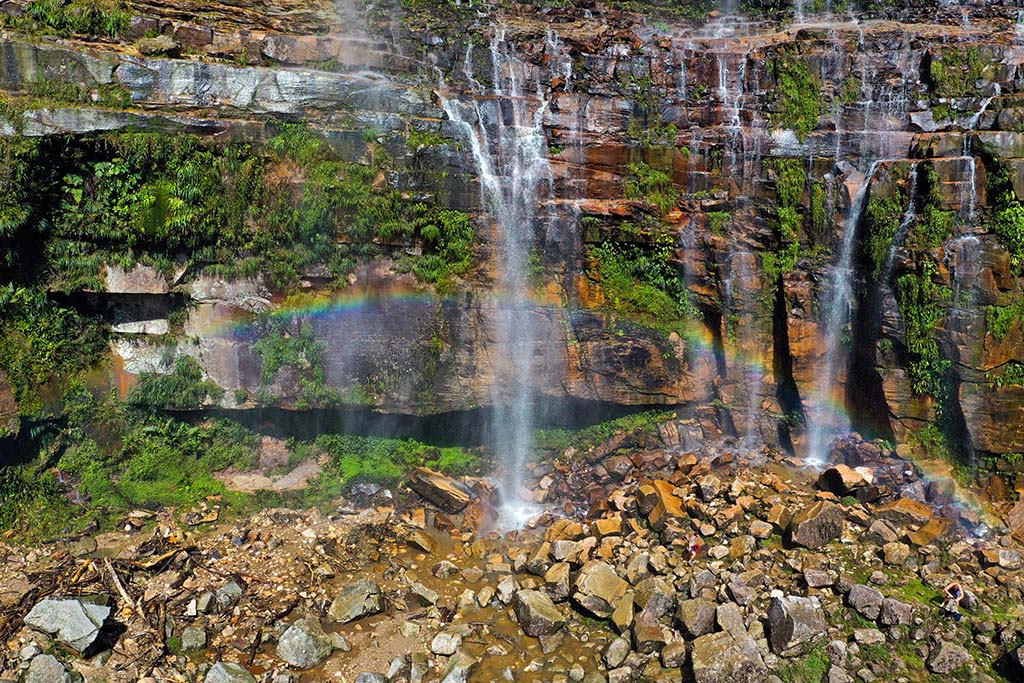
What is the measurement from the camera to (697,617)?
11.1 m

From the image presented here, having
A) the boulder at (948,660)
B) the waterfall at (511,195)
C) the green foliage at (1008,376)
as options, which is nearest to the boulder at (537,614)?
the waterfall at (511,195)

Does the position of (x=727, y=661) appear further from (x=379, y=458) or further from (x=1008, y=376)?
(x=379, y=458)

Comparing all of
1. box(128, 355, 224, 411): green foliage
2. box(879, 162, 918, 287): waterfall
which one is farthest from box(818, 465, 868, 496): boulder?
box(128, 355, 224, 411): green foliage

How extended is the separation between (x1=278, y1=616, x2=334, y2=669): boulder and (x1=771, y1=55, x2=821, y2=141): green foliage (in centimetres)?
1372

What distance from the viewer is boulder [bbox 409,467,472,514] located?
1504 cm

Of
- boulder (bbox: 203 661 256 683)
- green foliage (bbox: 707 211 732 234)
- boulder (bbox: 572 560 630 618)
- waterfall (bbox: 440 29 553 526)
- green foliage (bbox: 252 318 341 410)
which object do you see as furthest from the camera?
green foliage (bbox: 707 211 732 234)

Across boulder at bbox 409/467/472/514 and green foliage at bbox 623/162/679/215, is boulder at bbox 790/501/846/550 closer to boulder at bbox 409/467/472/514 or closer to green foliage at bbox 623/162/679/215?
boulder at bbox 409/467/472/514

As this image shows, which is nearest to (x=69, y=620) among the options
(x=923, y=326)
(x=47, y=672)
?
(x=47, y=672)

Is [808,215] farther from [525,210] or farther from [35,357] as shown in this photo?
[35,357]

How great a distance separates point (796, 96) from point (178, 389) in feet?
47.8

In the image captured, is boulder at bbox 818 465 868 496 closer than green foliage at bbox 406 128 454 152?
Yes

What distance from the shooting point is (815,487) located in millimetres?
14875

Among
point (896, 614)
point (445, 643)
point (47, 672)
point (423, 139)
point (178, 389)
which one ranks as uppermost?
point (423, 139)

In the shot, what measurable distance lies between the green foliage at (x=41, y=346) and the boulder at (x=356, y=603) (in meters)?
6.97
